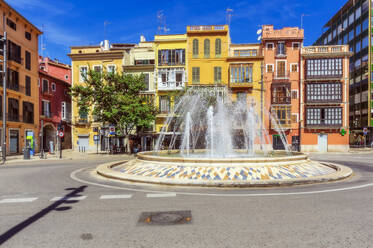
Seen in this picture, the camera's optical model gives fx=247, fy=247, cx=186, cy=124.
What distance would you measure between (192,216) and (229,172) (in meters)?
4.87

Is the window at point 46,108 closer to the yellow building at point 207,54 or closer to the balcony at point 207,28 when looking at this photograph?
the yellow building at point 207,54

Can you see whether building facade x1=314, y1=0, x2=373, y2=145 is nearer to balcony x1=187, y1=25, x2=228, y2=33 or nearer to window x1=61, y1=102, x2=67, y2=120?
balcony x1=187, y1=25, x2=228, y2=33

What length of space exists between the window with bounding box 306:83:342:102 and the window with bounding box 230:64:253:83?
29.6 feet

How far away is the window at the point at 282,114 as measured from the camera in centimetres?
3718

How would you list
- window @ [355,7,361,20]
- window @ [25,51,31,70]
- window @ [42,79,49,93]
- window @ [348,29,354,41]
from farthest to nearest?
window @ [348,29,354,41] < window @ [355,7,361,20] < window @ [42,79,49,93] < window @ [25,51,31,70]

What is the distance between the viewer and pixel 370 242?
435 centimetres

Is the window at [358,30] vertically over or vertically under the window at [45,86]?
over

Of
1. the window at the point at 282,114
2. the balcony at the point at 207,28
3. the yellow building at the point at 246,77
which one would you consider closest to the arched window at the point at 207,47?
the balcony at the point at 207,28

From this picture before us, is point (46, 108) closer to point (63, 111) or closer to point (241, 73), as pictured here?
point (63, 111)

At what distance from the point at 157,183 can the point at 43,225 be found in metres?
4.64

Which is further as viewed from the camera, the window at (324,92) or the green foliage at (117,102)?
the window at (324,92)

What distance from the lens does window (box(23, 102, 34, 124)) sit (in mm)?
32188

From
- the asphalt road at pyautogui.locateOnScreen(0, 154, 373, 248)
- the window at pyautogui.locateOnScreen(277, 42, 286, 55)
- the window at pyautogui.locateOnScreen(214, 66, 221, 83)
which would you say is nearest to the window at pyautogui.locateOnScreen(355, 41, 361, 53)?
the window at pyautogui.locateOnScreen(277, 42, 286, 55)

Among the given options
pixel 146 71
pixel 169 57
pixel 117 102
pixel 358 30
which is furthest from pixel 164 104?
pixel 358 30
